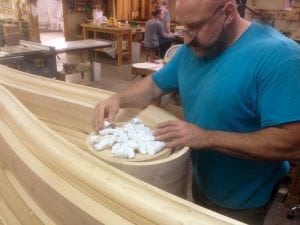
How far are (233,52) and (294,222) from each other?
2106 mm

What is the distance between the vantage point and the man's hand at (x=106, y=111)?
140 centimetres

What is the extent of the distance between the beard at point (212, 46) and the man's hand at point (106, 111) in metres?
0.49

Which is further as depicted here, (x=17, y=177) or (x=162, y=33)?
(x=162, y=33)

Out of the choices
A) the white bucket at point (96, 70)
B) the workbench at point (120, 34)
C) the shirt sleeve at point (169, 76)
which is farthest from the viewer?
the workbench at point (120, 34)

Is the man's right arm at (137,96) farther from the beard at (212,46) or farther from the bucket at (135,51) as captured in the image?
the bucket at (135,51)

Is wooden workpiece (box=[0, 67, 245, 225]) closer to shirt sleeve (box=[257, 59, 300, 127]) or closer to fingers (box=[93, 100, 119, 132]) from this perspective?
fingers (box=[93, 100, 119, 132])

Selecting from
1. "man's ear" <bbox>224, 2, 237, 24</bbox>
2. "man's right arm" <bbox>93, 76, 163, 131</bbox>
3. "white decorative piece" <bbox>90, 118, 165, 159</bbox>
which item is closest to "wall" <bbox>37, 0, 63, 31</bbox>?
Answer: "man's right arm" <bbox>93, 76, 163, 131</bbox>

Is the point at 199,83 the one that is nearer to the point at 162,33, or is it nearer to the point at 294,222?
the point at 294,222

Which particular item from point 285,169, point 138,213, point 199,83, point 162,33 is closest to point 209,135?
point 199,83

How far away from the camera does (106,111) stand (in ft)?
4.83

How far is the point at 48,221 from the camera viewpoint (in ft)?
3.70

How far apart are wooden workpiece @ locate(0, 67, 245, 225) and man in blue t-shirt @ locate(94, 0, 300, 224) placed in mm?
169

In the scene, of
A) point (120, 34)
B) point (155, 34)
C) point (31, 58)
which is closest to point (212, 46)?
point (31, 58)

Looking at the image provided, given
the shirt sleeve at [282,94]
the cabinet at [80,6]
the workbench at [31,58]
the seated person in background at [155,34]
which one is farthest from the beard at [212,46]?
the cabinet at [80,6]
